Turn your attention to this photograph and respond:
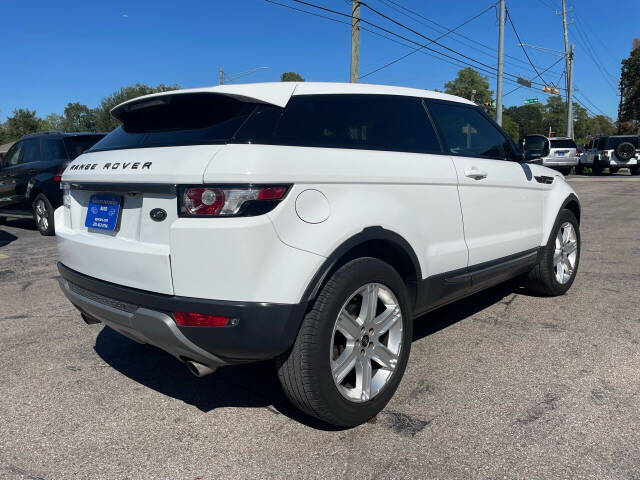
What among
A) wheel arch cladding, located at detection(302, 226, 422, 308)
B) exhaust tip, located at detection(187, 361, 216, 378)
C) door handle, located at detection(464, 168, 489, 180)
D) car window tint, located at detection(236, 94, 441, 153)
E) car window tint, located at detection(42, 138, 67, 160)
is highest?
car window tint, located at detection(42, 138, 67, 160)

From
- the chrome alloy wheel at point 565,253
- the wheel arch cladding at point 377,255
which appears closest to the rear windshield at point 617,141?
the chrome alloy wheel at point 565,253

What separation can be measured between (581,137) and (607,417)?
149 metres

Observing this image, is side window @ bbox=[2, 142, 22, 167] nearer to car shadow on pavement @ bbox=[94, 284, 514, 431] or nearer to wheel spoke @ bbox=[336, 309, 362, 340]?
car shadow on pavement @ bbox=[94, 284, 514, 431]

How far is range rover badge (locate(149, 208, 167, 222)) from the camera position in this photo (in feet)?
7.55

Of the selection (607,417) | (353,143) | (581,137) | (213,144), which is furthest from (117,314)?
(581,137)

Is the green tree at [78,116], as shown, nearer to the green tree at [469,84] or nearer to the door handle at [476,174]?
the green tree at [469,84]

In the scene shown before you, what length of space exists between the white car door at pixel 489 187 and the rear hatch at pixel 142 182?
1601 mm

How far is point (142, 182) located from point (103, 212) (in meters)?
0.43

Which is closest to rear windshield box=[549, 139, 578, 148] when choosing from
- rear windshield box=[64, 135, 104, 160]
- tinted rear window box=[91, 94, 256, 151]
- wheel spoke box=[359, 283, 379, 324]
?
rear windshield box=[64, 135, 104, 160]

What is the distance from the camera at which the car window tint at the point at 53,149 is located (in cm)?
865

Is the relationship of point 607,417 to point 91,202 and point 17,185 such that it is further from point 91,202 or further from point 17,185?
point 17,185

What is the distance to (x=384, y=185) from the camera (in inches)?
105

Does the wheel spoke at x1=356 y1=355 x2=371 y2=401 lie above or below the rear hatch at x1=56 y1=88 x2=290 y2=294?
below

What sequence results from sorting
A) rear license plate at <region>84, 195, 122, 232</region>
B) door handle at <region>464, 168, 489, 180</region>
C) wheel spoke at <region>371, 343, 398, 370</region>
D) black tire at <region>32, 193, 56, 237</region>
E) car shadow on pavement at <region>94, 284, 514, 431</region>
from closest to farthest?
rear license plate at <region>84, 195, 122, 232</region> → wheel spoke at <region>371, 343, 398, 370</region> → car shadow on pavement at <region>94, 284, 514, 431</region> → door handle at <region>464, 168, 489, 180</region> → black tire at <region>32, 193, 56, 237</region>
